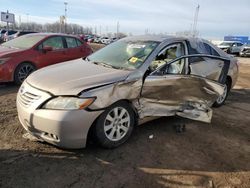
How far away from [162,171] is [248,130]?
238 cm

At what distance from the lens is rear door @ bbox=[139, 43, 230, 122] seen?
13.9ft

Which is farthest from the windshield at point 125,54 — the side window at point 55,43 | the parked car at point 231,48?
the parked car at point 231,48

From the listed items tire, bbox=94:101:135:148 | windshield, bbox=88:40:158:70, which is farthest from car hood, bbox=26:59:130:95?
tire, bbox=94:101:135:148

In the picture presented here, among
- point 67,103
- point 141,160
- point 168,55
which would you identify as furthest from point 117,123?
point 168,55

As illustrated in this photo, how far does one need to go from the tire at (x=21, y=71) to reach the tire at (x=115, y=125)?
4.63 m

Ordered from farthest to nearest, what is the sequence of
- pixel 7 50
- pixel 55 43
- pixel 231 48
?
pixel 231 48 → pixel 55 43 → pixel 7 50

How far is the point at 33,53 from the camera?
787 centimetres

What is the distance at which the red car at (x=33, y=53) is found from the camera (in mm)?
7320

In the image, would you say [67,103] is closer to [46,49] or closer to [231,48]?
[46,49]

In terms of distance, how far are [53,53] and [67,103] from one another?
5387mm

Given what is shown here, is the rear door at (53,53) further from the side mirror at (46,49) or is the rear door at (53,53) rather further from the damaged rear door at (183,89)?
the damaged rear door at (183,89)

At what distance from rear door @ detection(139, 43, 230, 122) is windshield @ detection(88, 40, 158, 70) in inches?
13.3

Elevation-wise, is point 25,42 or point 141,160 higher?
point 25,42

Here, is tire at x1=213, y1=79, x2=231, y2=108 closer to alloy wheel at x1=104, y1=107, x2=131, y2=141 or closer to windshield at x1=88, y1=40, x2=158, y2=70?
windshield at x1=88, y1=40, x2=158, y2=70
